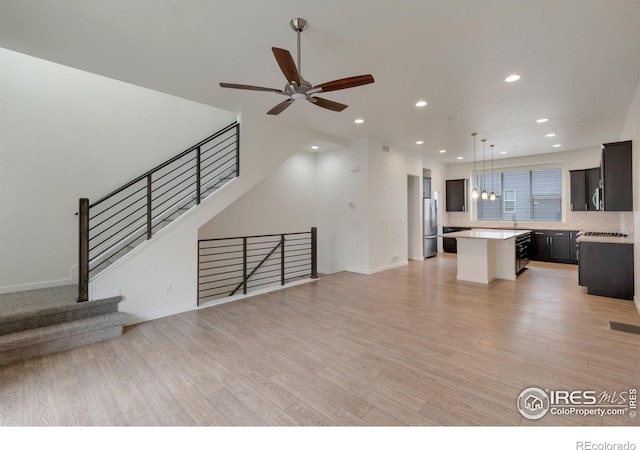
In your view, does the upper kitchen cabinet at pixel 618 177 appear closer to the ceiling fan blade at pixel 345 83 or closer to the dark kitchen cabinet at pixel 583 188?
the dark kitchen cabinet at pixel 583 188

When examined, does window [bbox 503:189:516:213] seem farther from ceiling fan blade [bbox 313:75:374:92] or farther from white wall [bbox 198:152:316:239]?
ceiling fan blade [bbox 313:75:374:92]

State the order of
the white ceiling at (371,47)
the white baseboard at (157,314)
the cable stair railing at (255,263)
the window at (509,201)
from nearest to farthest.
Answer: the white ceiling at (371,47)
the white baseboard at (157,314)
the cable stair railing at (255,263)
the window at (509,201)

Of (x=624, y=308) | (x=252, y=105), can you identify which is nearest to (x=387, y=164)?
(x=252, y=105)

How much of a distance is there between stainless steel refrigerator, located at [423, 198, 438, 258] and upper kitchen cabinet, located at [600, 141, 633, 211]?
4.58 m

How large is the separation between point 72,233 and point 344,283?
4742mm

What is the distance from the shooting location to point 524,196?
930 cm

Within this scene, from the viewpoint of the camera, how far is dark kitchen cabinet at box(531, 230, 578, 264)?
315 inches

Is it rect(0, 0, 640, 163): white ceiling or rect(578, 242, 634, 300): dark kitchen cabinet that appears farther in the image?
rect(578, 242, 634, 300): dark kitchen cabinet

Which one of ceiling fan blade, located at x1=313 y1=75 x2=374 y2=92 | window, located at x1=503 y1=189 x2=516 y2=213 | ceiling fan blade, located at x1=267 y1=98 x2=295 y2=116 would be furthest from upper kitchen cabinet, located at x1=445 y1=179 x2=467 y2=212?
ceiling fan blade, located at x1=313 y1=75 x2=374 y2=92

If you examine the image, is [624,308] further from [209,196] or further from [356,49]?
[209,196]

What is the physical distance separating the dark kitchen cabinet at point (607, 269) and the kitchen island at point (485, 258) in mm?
1207

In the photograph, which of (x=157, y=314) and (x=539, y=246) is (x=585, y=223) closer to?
(x=539, y=246)

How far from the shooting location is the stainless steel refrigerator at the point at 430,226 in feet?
30.1

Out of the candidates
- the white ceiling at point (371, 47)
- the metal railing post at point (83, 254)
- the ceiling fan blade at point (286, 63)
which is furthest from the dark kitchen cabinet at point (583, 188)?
the metal railing post at point (83, 254)
